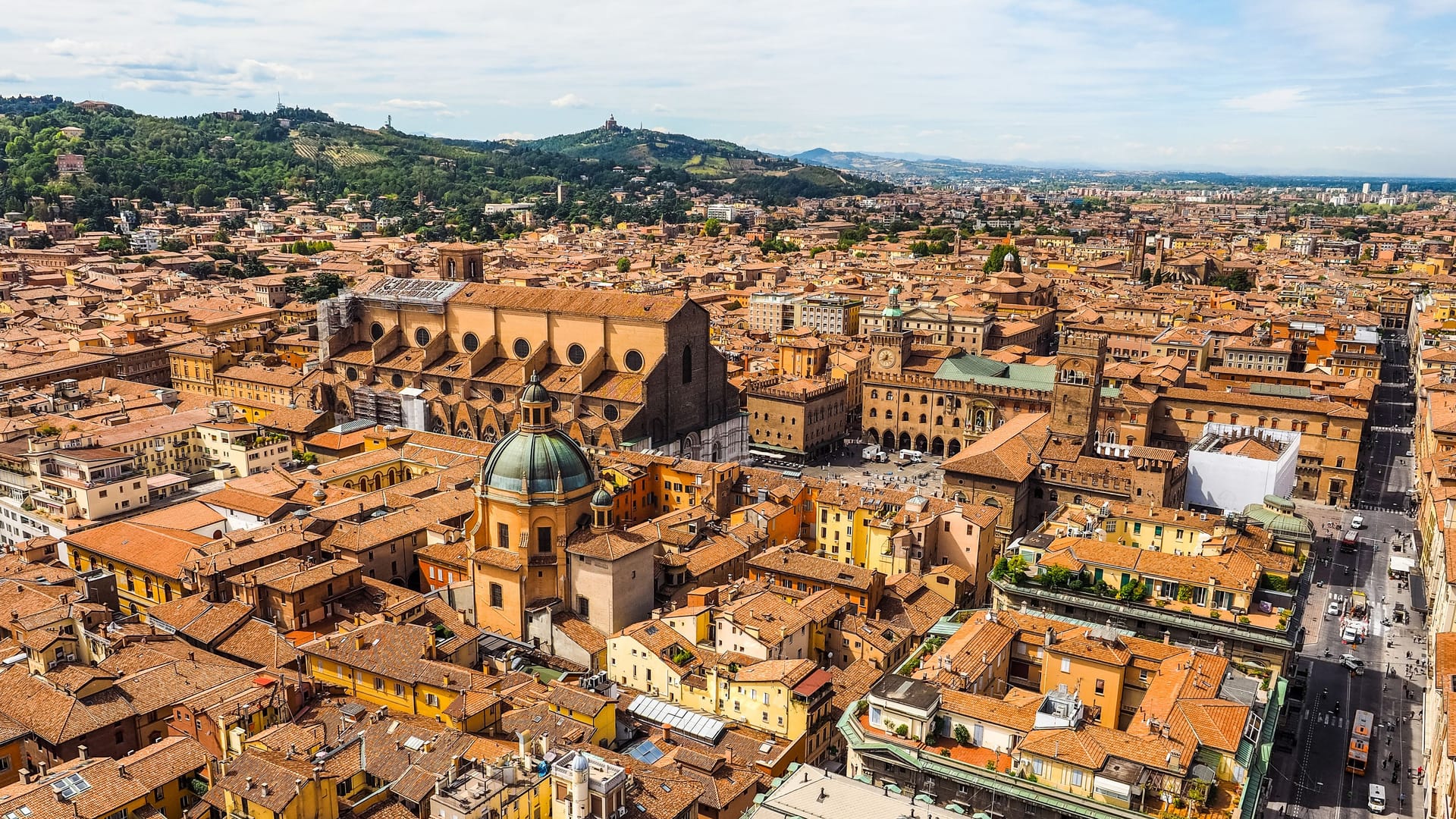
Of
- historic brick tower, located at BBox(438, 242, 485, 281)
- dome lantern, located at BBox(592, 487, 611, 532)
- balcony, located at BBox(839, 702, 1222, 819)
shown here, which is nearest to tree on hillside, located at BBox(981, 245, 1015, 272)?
historic brick tower, located at BBox(438, 242, 485, 281)

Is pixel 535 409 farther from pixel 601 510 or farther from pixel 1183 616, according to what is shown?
pixel 1183 616

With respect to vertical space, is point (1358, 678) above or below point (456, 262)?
below

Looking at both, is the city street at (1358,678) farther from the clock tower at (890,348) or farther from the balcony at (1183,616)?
the clock tower at (890,348)

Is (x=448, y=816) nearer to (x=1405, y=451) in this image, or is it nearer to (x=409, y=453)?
(x=409, y=453)

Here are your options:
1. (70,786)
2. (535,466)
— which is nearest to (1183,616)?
(535,466)

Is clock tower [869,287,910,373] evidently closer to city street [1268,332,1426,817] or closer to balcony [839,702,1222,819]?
city street [1268,332,1426,817]

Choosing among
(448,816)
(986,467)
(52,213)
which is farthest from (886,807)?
(52,213)
